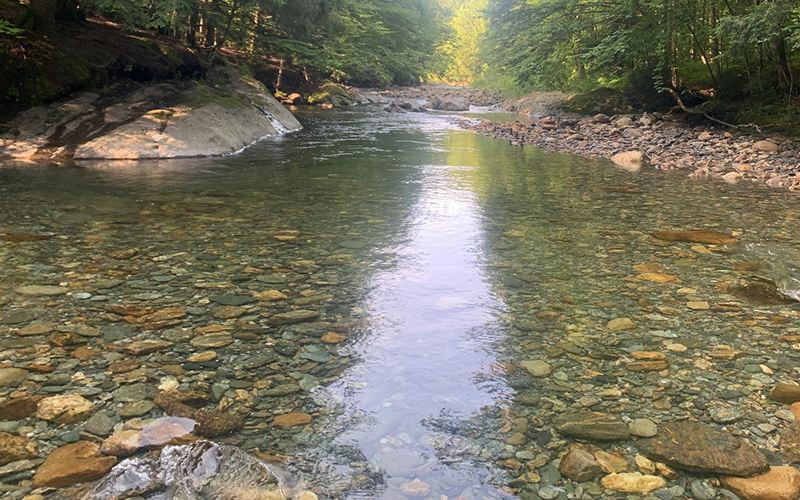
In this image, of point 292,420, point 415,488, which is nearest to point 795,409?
point 415,488

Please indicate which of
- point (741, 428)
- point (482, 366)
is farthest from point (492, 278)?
point (741, 428)

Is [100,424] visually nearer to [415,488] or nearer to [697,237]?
[415,488]

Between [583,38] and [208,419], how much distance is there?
19585mm

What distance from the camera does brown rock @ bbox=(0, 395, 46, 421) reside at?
2.16 metres

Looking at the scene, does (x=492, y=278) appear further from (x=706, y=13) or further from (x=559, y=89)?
(x=559, y=89)

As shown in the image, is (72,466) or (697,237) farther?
(697,237)

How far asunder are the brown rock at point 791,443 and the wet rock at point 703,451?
113mm

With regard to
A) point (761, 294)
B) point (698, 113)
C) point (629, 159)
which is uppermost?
point (698, 113)

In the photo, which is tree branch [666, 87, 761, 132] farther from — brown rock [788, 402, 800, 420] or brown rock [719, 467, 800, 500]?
brown rock [719, 467, 800, 500]

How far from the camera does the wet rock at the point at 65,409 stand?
2.17 meters

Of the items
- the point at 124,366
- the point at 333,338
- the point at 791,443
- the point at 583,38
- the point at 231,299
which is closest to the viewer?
the point at 791,443

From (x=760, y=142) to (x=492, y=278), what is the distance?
9.34 metres

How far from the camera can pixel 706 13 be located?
1386 cm

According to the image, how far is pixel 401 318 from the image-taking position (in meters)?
3.35
